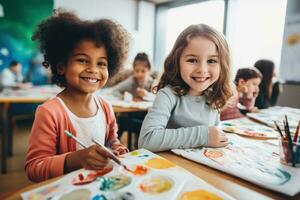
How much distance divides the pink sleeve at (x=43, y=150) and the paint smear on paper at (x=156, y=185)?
25 centimetres

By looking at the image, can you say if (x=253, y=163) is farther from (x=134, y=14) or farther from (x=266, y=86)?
(x=134, y=14)

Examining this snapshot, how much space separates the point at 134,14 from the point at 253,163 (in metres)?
4.77

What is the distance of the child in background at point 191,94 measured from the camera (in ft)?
2.29

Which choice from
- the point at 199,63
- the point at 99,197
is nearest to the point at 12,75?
the point at 199,63

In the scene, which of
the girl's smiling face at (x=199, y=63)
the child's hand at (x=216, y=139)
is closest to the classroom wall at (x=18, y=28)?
the girl's smiling face at (x=199, y=63)

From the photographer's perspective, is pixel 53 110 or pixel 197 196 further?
pixel 53 110

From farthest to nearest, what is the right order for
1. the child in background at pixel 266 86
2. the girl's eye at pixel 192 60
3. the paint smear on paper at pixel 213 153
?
the child in background at pixel 266 86
the girl's eye at pixel 192 60
the paint smear on paper at pixel 213 153

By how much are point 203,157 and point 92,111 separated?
421 mm

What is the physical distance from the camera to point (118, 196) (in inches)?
15.5

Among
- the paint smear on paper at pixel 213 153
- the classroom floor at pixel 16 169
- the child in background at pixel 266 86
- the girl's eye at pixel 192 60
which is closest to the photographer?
the paint smear on paper at pixel 213 153

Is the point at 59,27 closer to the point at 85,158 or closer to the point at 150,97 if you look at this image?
the point at 85,158

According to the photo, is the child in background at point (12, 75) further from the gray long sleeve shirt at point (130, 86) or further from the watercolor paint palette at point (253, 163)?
the watercolor paint palette at point (253, 163)

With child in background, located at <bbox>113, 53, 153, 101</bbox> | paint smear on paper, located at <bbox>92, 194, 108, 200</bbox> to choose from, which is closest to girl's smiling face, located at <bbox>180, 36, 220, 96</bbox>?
paint smear on paper, located at <bbox>92, 194, 108, 200</bbox>

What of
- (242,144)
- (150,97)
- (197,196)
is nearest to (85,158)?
(197,196)
